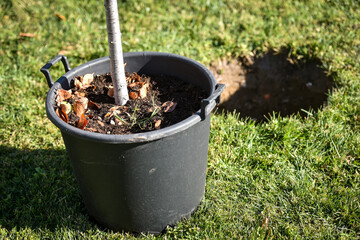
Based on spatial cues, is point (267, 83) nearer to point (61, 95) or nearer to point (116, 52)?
point (116, 52)

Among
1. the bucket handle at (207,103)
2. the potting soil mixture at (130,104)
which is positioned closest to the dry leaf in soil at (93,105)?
the potting soil mixture at (130,104)

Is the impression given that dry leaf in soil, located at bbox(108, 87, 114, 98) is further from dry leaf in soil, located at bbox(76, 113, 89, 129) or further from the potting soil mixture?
dry leaf in soil, located at bbox(76, 113, 89, 129)

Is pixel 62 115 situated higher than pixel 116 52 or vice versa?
pixel 116 52

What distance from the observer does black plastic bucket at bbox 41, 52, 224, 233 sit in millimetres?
1726

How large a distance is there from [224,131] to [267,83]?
1163mm

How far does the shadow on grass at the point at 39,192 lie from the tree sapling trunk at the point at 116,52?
795 mm

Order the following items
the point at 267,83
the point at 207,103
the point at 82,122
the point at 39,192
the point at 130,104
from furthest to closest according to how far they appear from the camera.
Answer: the point at 267,83 < the point at 39,192 < the point at 130,104 < the point at 82,122 < the point at 207,103

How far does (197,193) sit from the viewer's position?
221 centimetres

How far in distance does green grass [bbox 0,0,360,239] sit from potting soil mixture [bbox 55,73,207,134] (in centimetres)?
65

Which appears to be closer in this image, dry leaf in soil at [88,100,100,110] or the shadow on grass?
dry leaf in soil at [88,100,100,110]

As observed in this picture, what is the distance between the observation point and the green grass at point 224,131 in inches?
87.9

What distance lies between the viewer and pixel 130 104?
2135mm

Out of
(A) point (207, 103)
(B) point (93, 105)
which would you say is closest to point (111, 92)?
(B) point (93, 105)

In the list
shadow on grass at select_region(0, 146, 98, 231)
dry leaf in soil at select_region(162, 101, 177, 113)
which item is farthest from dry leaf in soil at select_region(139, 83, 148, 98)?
shadow on grass at select_region(0, 146, 98, 231)
